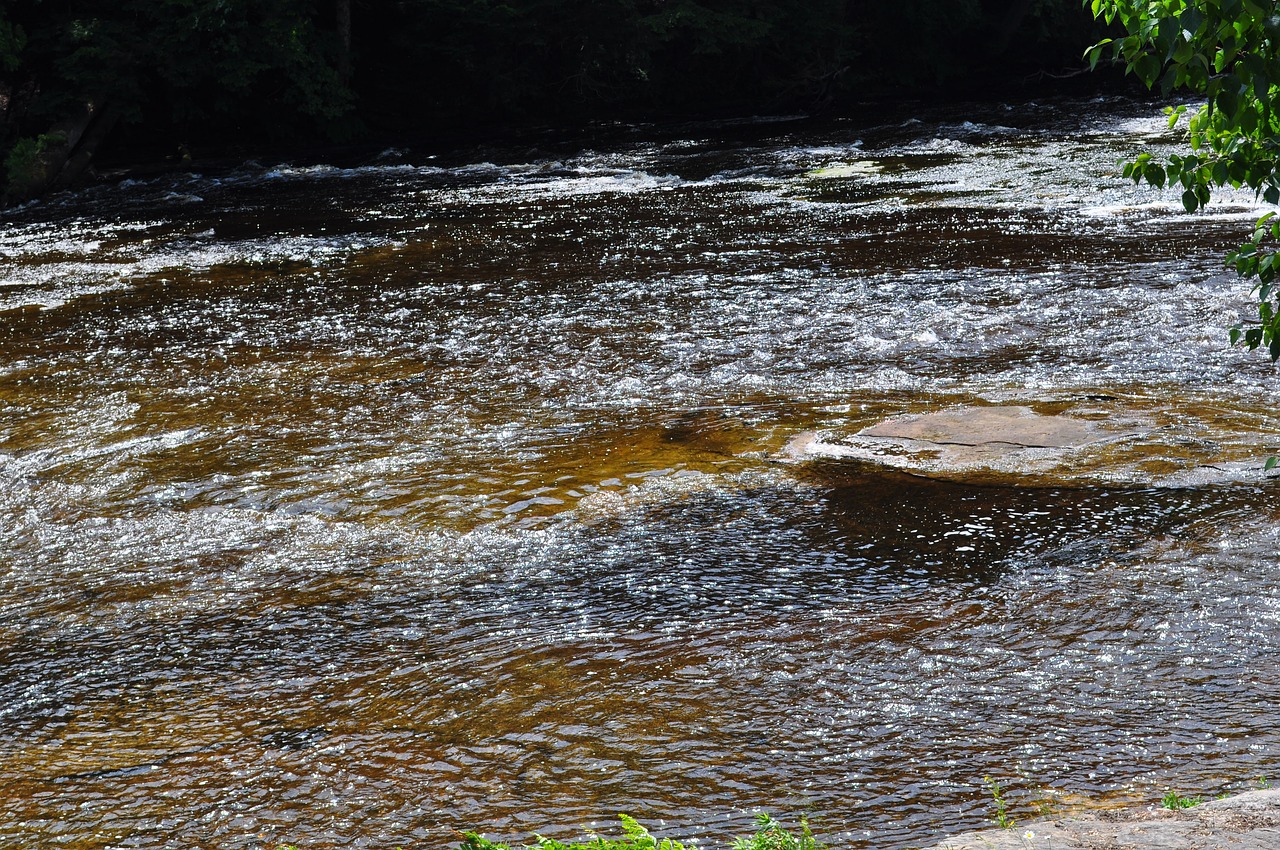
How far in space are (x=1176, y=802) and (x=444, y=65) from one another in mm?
27963

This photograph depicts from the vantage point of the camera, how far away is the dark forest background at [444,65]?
22.5 m

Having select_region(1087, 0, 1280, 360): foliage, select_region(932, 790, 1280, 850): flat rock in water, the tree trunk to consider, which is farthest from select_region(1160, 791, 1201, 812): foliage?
the tree trunk

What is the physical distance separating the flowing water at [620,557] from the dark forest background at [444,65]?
12.7m

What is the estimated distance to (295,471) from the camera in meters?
6.54

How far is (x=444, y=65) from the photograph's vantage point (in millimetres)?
28625

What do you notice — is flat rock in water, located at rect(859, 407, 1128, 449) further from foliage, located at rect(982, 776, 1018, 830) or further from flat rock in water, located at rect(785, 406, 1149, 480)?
foliage, located at rect(982, 776, 1018, 830)

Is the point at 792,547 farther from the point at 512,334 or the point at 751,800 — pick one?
the point at 512,334

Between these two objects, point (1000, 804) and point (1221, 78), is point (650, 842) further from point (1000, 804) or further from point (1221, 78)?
point (1221, 78)

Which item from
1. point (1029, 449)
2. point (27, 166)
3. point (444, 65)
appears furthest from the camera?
point (444, 65)

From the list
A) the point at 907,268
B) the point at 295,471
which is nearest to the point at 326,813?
the point at 295,471

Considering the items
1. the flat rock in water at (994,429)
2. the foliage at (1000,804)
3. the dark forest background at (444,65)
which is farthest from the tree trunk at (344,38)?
the foliage at (1000,804)

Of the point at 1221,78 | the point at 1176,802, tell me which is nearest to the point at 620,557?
the point at 1176,802

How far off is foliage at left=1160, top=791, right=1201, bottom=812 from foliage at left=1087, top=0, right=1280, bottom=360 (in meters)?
1.20

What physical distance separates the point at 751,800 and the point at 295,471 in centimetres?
388
